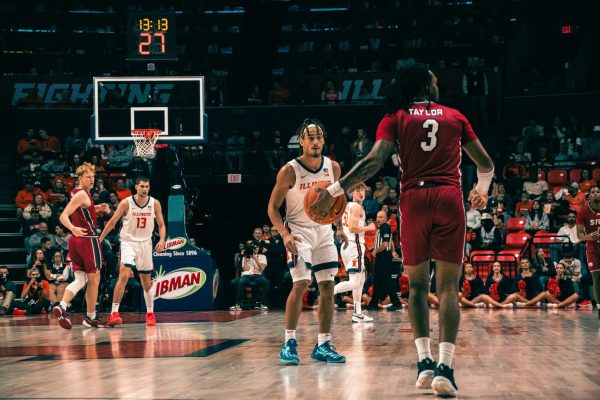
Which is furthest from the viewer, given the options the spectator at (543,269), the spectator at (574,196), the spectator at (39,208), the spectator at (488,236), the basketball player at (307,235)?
the spectator at (39,208)

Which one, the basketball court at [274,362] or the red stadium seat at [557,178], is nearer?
the basketball court at [274,362]

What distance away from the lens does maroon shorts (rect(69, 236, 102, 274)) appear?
11.9 m

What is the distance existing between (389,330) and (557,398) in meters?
5.74

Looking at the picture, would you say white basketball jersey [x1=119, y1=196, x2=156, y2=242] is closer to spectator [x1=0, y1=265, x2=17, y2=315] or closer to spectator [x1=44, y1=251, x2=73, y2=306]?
spectator [x1=44, y1=251, x2=73, y2=306]

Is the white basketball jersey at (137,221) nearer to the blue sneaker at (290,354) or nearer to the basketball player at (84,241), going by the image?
the basketball player at (84,241)

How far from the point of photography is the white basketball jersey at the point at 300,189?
289 inches

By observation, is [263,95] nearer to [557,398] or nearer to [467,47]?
[467,47]

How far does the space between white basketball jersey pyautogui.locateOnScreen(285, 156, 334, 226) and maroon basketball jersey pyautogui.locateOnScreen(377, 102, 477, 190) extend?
1909 millimetres

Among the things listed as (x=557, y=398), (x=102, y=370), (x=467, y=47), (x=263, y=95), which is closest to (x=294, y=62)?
(x=263, y=95)

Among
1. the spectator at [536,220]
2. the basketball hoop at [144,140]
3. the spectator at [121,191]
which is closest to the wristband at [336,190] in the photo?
the basketball hoop at [144,140]

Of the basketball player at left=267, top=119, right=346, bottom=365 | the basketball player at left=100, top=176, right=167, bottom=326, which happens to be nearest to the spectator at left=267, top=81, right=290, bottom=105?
the basketball player at left=100, top=176, right=167, bottom=326

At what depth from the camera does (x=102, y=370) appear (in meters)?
6.80

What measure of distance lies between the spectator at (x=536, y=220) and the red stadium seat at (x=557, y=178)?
2.21 meters

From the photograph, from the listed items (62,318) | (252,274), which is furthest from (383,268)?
(62,318)
